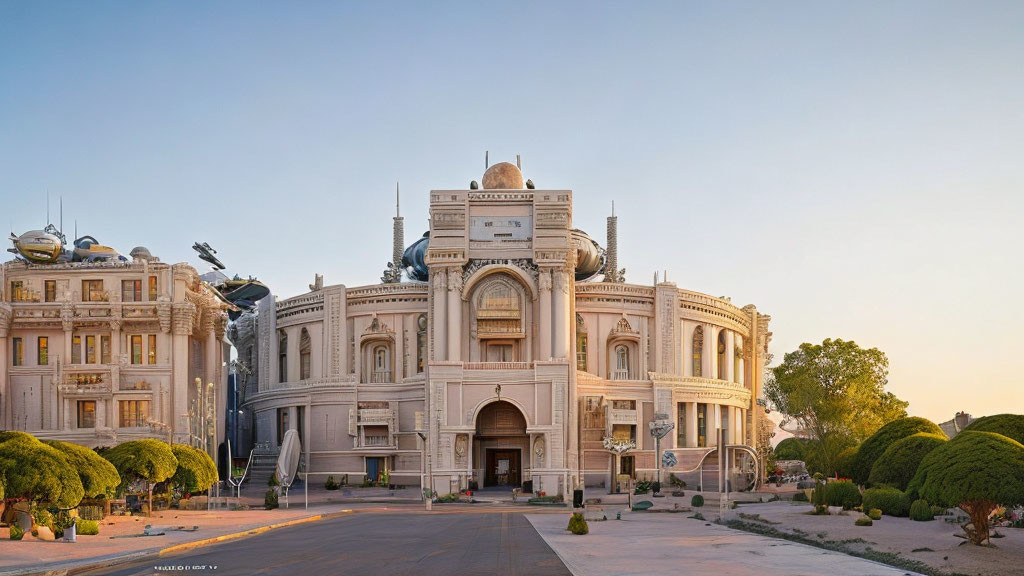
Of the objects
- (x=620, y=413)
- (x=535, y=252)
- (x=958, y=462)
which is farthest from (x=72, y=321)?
(x=958, y=462)

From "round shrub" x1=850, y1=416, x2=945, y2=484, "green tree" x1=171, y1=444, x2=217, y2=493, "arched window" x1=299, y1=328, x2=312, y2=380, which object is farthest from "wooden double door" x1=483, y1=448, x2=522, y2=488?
"round shrub" x1=850, y1=416, x2=945, y2=484

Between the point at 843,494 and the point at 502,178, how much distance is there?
4505cm

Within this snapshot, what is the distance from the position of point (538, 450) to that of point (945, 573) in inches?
2018

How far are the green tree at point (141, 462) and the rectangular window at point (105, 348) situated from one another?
Result: 21129 mm

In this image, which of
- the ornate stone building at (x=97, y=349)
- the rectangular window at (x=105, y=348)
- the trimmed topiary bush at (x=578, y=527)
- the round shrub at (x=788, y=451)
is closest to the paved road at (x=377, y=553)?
the trimmed topiary bush at (x=578, y=527)

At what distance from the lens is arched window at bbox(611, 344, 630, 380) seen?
94375mm

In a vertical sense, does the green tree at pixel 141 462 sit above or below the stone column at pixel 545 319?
below

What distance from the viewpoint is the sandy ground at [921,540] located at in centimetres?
3129

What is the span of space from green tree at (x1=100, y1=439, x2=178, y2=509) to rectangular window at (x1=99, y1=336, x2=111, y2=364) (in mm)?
21129

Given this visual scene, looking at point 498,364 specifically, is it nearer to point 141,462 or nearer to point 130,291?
point 130,291

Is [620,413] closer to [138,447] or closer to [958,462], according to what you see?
[138,447]

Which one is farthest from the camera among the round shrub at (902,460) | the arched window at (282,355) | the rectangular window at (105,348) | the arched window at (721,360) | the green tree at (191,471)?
the arched window at (721,360)

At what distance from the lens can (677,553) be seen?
36.4 metres

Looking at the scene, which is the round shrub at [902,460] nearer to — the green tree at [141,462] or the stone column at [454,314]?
the stone column at [454,314]
